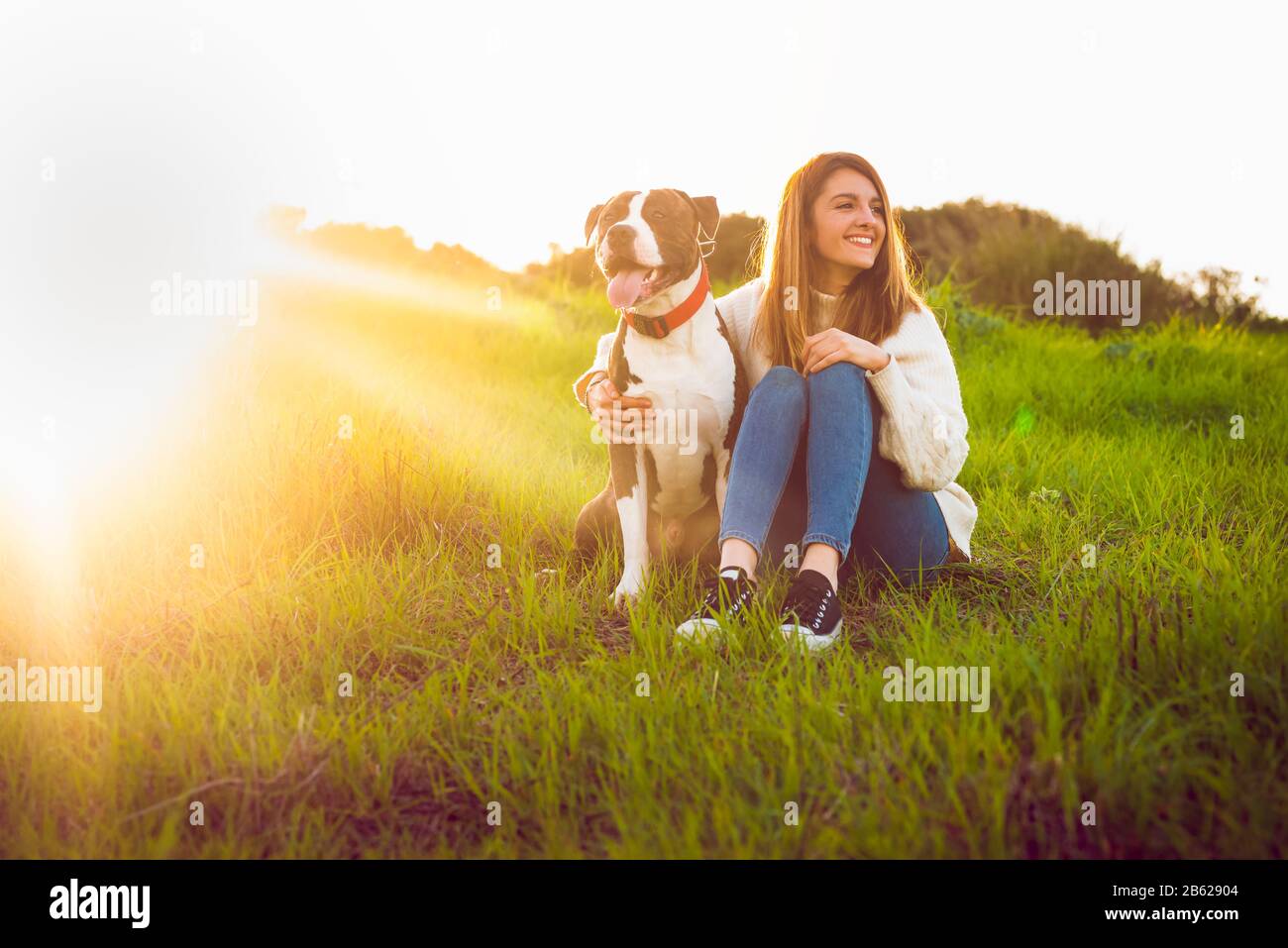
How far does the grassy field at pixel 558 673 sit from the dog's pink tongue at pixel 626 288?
864mm

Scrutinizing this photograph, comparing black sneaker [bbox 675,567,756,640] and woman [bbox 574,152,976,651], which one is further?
woman [bbox 574,152,976,651]

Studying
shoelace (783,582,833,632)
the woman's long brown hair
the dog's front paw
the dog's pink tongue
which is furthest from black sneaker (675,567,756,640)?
the dog's pink tongue

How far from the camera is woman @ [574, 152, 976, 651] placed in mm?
2643

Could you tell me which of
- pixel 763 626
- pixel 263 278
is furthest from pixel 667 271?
pixel 263 278

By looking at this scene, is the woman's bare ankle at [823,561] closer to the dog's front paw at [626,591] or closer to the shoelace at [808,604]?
the shoelace at [808,604]

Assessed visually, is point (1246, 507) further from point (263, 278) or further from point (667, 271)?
point (263, 278)

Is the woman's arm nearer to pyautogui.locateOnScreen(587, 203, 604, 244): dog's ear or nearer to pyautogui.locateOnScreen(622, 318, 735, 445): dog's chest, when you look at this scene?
pyautogui.locateOnScreen(622, 318, 735, 445): dog's chest

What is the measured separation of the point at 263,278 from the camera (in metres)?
6.55

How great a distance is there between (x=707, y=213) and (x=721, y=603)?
1401mm

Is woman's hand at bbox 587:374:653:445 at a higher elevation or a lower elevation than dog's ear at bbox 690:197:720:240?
lower

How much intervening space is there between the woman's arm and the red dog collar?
0.63m

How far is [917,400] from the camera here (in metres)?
2.78

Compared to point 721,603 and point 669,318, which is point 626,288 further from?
point 721,603

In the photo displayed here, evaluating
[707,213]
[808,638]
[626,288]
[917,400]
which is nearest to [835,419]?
[917,400]
